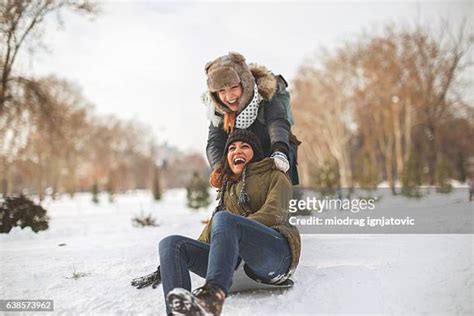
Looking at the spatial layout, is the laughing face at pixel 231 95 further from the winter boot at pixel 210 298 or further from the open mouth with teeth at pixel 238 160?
the winter boot at pixel 210 298

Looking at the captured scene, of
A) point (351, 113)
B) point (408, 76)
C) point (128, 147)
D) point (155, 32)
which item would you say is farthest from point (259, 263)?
point (128, 147)

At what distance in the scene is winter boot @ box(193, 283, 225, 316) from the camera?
4.74 ft

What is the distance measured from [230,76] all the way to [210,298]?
1064 mm

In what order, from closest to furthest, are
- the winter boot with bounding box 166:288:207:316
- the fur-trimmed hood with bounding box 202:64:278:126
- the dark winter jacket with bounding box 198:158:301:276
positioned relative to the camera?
1. the winter boot with bounding box 166:288:207:316
2. the dark winter jacket with bounding box 198:158:301:276
3. the fur-trimmed hood with bounding box 202:64:278:126

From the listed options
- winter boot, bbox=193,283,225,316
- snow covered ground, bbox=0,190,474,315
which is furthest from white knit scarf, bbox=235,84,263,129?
winter boot, bbox=193,283,225,316

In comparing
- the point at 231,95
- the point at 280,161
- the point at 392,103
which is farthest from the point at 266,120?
the point at 392,103

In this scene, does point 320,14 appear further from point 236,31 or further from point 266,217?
point 266,217

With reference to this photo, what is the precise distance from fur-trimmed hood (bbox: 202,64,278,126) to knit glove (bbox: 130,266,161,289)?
0.80 metres

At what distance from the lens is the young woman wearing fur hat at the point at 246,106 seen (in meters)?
2.10

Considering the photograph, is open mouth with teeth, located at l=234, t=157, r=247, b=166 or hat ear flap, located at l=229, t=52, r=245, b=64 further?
hat ear flap, located at l=229, t=52, r=245, b=64

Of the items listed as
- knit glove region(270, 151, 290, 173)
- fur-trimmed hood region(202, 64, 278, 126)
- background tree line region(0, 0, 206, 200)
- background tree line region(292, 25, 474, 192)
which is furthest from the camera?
background tree line region(292, 25, 474, 192)

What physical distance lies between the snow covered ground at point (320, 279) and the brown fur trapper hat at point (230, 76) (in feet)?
2.87

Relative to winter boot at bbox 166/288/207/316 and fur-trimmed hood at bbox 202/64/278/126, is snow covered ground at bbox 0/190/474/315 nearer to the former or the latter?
winter boot at bbox 166/288/207/316

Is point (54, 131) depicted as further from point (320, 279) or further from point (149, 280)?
point (320, 279)
